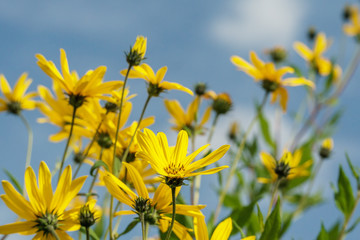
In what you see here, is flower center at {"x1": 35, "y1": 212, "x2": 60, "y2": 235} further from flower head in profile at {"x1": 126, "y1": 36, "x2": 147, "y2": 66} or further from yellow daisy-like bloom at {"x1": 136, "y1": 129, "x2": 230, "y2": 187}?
flower head in profile at {"x1": 126, "y1": 36, "x2": 147, "y2": 66}

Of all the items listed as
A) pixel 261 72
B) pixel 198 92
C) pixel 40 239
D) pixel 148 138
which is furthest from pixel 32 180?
pixel 261 72

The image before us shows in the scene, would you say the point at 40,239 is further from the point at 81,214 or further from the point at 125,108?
the point at 125,108

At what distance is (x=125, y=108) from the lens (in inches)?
41.6

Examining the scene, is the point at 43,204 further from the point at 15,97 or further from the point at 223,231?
the point at 15,97

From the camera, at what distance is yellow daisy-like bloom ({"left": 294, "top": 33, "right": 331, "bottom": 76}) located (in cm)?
263

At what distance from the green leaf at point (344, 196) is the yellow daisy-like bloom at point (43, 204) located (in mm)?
828

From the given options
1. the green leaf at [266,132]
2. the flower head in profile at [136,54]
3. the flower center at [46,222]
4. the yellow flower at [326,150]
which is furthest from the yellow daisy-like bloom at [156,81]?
the green leaf at [266,132]

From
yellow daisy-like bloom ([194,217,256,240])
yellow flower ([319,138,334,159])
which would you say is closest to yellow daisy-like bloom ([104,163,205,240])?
yellow daisy-like bloom ([194,217,256,240])

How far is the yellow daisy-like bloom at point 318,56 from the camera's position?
104 inches

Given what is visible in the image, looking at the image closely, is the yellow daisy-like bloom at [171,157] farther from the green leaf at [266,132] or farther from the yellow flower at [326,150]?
the green leaf at [266,132]

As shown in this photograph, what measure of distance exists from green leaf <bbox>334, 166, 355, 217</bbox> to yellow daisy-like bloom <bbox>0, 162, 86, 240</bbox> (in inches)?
32.6

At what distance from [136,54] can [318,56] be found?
2.01 metres

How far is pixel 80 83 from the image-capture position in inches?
38.0

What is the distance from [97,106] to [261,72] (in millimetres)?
786
